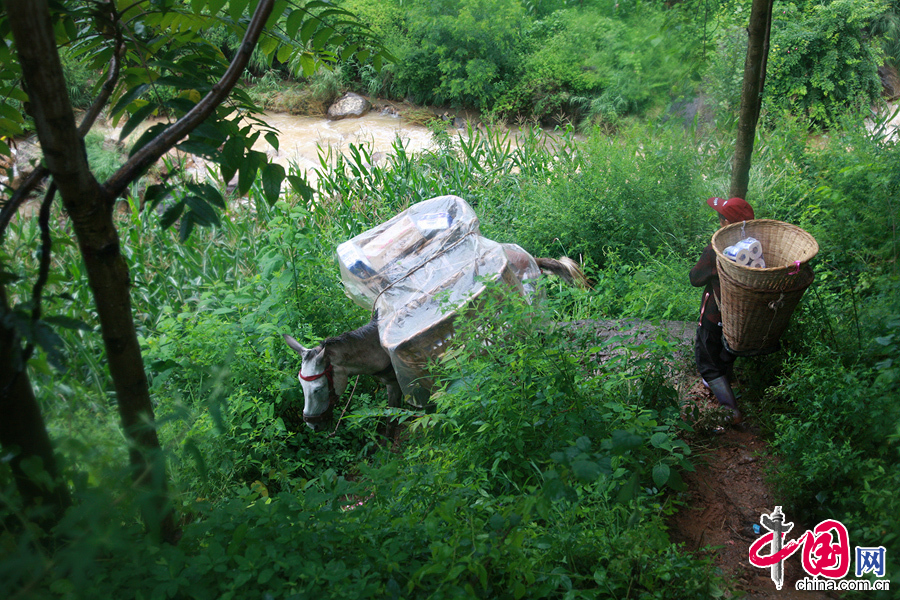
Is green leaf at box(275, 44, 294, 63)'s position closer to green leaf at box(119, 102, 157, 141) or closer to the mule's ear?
green leaf at box(119, 102, 157, 141)

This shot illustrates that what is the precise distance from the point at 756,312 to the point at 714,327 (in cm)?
43

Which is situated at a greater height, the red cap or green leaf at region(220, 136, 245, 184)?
green leaf at region(220, 136, 245, 184)

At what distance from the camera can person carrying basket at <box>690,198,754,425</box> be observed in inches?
136

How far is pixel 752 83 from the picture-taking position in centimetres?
368

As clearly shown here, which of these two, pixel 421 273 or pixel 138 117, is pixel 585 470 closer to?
pixel 138 117

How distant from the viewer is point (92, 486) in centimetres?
126

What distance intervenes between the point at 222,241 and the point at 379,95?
9.39 metres

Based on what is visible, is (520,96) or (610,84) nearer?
(610,84)

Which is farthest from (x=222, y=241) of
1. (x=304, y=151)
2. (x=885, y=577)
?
(x=304, y=151)

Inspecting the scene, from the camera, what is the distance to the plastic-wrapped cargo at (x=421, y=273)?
3.81 meters

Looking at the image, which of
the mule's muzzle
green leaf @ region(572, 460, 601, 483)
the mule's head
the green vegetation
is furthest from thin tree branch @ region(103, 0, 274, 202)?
the mule's muzzle

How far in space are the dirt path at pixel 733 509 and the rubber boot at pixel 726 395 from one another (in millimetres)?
90

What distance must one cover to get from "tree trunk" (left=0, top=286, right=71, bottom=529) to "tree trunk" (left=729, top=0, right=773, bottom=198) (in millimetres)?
3965

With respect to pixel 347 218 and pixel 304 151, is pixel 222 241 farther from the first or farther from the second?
pixel 304 151
